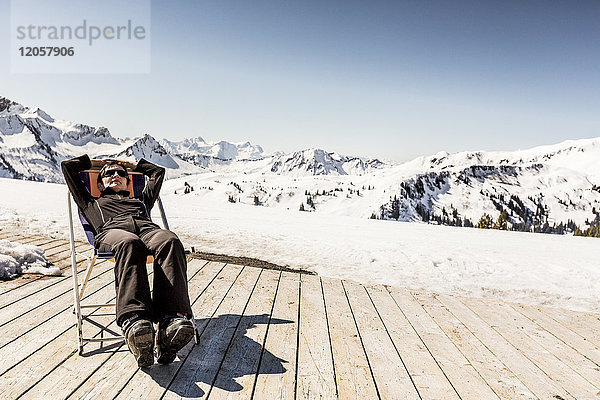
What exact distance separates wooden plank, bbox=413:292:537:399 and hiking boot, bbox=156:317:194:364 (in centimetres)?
236

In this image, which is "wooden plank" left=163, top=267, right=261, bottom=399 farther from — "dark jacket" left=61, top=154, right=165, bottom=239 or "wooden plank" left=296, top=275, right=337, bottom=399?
"dark jacket" left=61, top=154, right=165, bottom=239

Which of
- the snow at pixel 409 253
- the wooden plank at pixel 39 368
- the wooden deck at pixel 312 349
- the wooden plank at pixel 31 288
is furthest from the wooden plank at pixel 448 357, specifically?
the wooden plank at pixel 31 288

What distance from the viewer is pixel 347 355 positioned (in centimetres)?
317

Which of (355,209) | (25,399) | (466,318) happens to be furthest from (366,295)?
(355,209)

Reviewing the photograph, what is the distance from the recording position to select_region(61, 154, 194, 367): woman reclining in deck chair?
8.62 ft

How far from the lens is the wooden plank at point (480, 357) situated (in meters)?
2.81

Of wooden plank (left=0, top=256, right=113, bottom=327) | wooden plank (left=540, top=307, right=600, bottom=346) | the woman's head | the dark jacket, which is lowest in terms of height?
wooden plank (left=540, top=307, right=600, bottom=346)

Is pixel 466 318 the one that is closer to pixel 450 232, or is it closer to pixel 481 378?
A: pixel 481 378

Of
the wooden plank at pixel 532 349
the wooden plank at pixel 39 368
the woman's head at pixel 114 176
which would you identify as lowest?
the wooden plank at pixel 532 349

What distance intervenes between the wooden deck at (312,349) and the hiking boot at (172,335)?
6.9 inches

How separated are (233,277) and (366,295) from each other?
1916 millimetres

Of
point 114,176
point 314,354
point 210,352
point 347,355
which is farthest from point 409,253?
point 114,176

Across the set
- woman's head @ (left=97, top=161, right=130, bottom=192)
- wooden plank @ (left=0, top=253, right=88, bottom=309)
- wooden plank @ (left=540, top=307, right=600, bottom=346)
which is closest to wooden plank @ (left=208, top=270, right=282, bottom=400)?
woman's head @ (left=97, top=161, right=130, bottom=192)

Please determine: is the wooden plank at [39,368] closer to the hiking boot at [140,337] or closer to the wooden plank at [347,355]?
the hiking boot at [140,337]
